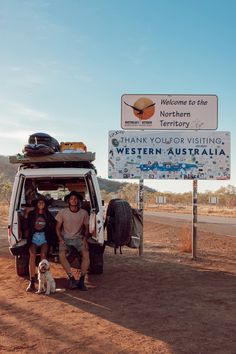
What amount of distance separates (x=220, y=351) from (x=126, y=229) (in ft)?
15.2

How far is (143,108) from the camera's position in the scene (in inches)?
501

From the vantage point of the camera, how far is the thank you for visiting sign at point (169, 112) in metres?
12.7

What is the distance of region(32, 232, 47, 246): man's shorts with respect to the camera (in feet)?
28.4

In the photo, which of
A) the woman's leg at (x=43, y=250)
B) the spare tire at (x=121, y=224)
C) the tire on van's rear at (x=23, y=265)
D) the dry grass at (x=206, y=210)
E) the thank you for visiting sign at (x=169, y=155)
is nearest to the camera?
the woman's leg at (x=43, y=250)

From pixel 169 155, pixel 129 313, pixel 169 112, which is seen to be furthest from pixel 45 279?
pixel 169 112

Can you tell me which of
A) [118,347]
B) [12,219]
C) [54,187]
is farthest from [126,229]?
[118,347]

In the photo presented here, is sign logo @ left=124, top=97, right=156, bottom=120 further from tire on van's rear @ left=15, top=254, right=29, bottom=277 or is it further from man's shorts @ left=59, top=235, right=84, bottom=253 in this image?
tire on van's rear @ left=15, top=254, right=29, bottom=277

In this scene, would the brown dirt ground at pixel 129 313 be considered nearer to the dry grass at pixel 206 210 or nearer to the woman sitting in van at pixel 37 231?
the woman sitting in van at pixel 37 231

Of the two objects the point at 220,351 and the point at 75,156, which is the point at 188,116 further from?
the point at 220,351

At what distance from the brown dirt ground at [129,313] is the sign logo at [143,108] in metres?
A: 4.00

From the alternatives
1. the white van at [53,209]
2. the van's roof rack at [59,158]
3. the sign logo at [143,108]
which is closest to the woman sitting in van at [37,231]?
the white van at [53,209]

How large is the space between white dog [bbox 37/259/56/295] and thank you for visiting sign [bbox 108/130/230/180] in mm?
5014

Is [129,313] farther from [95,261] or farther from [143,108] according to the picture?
[143,108]

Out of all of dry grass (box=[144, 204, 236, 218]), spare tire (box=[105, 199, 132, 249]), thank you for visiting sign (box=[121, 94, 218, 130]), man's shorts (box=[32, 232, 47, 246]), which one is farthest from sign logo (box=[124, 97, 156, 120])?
dry grass (box=[144, 204, 236, 218])
